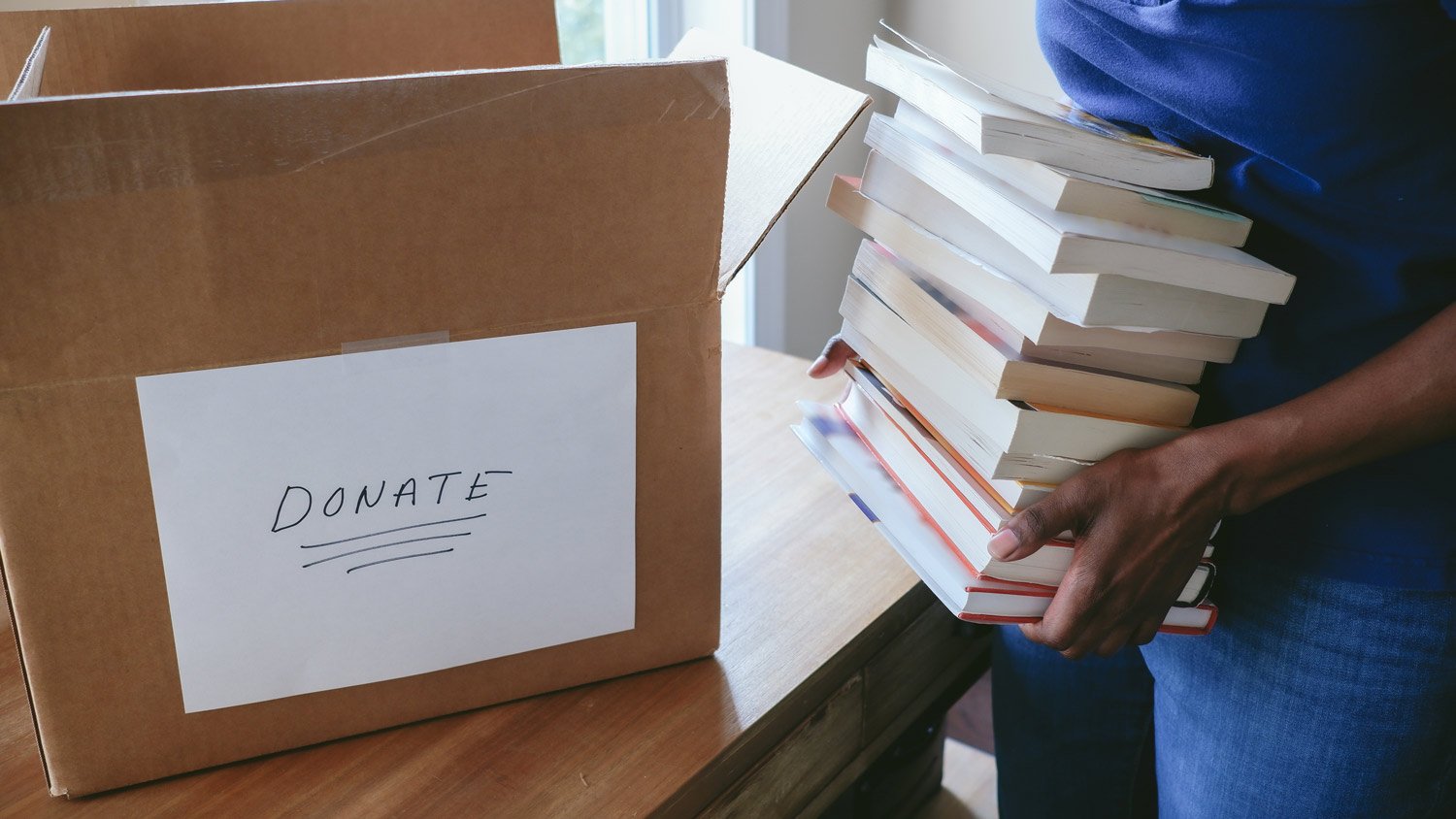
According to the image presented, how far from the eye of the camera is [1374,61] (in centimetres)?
52

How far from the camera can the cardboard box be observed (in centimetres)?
46

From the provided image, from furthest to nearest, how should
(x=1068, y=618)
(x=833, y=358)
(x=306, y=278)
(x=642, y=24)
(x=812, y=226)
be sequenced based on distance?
1. (x=812, y=226)
2. (x=642, y=24)
3. (x=833, y=358)
4. (x=1068, y=618)
5. (x=306, y=278)

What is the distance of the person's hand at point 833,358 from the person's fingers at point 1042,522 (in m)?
0.22

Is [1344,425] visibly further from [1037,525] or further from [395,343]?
[395,343]

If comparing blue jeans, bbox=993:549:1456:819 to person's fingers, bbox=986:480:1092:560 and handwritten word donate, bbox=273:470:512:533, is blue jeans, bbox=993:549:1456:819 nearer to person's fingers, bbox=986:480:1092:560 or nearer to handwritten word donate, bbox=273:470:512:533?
person's fingers, bbox=986:480:1092:560

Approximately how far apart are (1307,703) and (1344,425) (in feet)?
0.58

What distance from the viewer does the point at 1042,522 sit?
57cm

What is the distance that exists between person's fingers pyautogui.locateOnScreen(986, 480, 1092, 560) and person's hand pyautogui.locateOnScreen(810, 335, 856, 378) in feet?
0.73

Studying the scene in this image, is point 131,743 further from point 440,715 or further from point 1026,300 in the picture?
point 1026,300

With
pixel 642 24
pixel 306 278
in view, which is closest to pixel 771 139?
pixel 306 278

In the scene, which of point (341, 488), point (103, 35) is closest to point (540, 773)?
point (341, 488)

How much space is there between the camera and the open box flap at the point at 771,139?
583 mm

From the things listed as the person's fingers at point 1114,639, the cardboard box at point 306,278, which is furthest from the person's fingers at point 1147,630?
the cardboard box at point 306,278

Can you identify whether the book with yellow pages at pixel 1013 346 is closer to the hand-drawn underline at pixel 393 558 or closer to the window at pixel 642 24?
the hand-drawn underline at pixel 393 558
